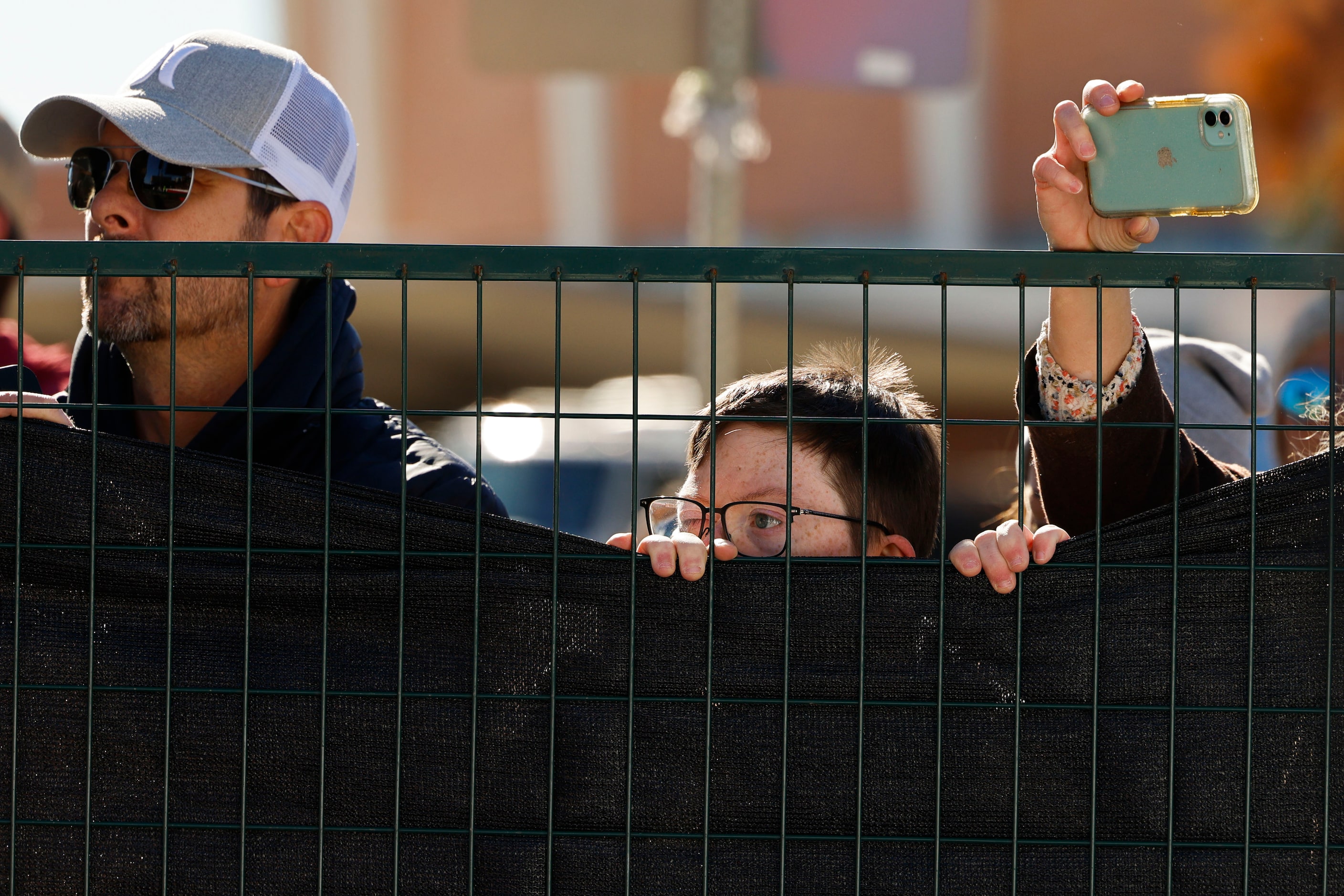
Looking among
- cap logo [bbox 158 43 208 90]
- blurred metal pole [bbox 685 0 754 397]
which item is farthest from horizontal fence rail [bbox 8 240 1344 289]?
blurred metal pole [bbox 685 0 754 397]

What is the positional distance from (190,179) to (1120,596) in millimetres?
1657

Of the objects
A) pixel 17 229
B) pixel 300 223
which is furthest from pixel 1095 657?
pixel 17 229

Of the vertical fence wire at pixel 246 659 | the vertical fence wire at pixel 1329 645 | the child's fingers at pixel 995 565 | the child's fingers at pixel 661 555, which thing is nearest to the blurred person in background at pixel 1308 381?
the vertical fence wire at pixel 1329 645

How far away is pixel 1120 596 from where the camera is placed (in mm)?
1662

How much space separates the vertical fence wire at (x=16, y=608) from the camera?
5.47 feet

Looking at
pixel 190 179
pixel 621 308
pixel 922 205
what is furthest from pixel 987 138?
pixel 190 179

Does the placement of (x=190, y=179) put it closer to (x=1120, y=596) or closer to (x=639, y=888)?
(x=639, y=888)

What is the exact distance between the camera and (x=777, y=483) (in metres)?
1.91

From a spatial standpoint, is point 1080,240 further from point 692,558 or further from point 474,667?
point 474,667

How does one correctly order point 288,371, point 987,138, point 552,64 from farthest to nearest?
1. point 987,138
2. point 552,64
3. point 288,371

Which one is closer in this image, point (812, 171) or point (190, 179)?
point (190, 179)

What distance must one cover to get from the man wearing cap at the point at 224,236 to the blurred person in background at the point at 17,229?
0.68 m

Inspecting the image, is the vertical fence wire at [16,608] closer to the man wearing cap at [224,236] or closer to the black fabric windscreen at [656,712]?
the black fabric windscreen at [656,712]

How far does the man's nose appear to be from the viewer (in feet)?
7.77
